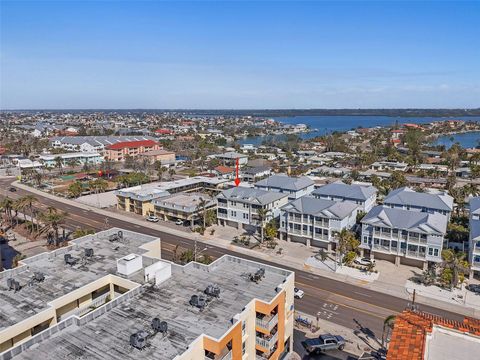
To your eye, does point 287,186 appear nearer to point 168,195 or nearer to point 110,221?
point 168,195

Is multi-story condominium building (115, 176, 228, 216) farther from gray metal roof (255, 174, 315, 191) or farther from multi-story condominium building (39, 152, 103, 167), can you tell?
multi-story condominium building (39, 152, 103, 167)

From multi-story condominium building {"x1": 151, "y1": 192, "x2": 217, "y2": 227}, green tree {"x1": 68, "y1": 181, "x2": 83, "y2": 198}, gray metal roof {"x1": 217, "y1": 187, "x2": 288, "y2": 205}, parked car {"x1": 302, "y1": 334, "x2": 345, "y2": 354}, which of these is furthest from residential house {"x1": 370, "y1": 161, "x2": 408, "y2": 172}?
parked car {"x1": 302, "y1": 334, "x2": 345, "y2": 354}

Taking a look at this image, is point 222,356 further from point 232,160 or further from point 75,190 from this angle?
point 232,160

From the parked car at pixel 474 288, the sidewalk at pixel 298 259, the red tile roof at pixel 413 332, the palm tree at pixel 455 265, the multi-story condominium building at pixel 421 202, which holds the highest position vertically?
the red tile roof at pixel 413 332

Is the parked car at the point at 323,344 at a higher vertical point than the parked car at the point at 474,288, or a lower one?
lower

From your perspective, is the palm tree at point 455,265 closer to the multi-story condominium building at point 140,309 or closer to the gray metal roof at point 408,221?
the gray metal roof at point 408,221

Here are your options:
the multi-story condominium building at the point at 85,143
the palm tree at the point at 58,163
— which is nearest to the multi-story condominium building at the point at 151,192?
the palm tree at the point at 58,163
